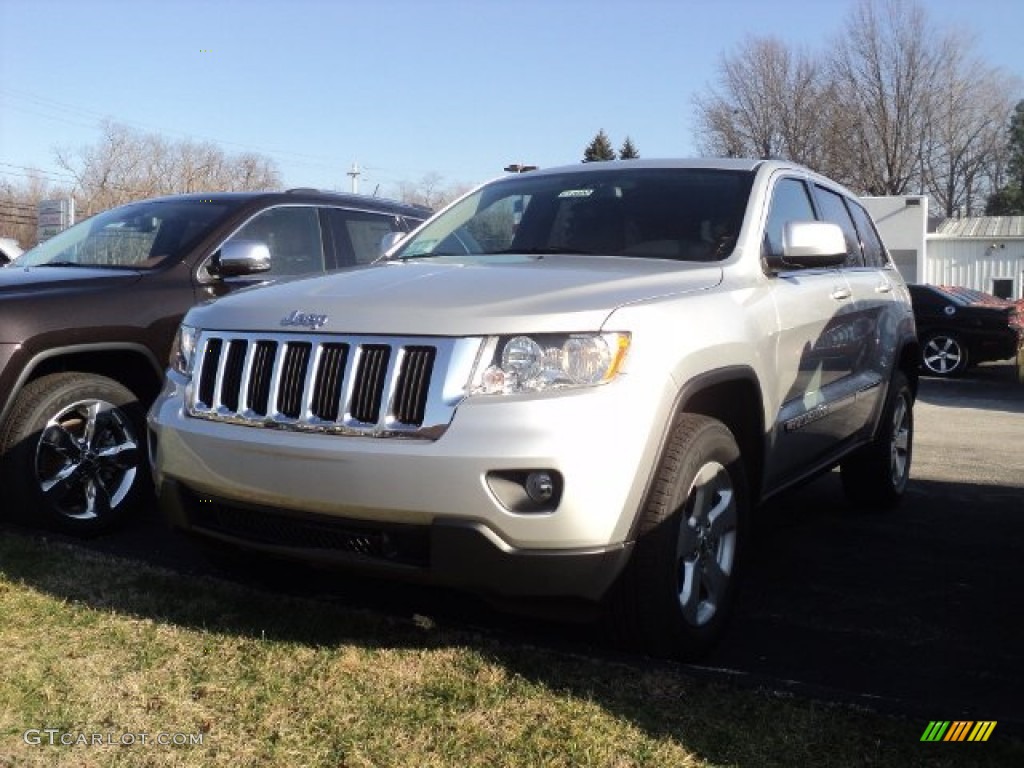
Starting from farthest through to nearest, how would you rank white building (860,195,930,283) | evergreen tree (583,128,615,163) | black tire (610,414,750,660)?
evergreen tree (583,128,615,163)
white building (860,195,930,283)
black tire (610,414,750,660)

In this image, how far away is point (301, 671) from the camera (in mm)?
3260

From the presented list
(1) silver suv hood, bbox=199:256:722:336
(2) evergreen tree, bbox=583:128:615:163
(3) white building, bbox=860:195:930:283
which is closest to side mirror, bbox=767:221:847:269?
(1) silver suv hood, bbox=199:256:722:336

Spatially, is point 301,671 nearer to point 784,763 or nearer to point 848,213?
point 784,763

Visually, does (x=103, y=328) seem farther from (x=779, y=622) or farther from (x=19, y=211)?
(x=19, y=211)

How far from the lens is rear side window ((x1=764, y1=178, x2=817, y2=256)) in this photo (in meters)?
4.35

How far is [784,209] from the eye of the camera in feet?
15.3

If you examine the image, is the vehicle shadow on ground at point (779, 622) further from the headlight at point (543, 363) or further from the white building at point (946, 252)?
the white building at point (946, 252)

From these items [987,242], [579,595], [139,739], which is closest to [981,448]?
[579,595]

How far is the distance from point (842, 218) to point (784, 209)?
1113 mm

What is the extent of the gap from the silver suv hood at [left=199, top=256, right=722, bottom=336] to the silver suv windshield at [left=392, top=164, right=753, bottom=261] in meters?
0.32

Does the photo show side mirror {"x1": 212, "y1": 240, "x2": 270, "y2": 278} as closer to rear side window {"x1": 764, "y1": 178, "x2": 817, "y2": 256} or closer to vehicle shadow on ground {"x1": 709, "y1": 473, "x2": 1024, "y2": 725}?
rear side window {"x1": 764, "y1": 178, "x2": 817, "y2": 256}

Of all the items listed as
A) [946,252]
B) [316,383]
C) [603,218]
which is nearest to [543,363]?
[316,383]

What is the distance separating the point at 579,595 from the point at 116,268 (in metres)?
3.52

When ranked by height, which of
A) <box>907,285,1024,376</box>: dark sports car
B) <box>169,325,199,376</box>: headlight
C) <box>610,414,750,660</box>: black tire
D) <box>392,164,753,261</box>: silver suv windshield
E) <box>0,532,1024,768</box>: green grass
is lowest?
<box>907,285,1024,376</box>: dark sports car
